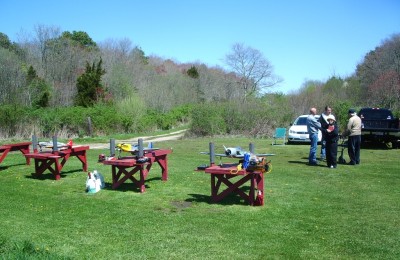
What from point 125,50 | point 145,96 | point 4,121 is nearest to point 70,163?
point 4,121

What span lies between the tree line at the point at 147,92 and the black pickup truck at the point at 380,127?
193 inches

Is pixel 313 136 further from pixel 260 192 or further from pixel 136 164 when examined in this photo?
pixel 136 164

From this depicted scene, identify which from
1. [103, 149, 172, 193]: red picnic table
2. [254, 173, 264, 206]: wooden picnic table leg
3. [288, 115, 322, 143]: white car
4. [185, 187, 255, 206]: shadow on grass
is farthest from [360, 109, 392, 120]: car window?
[254, 173, 264, 206]: wooden picnic table leg

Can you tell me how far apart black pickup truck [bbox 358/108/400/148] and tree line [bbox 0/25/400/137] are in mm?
4891

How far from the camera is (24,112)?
24.9 m

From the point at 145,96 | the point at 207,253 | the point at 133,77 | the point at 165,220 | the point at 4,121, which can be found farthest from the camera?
the point at 133,77

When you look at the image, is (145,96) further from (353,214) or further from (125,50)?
(353,214)

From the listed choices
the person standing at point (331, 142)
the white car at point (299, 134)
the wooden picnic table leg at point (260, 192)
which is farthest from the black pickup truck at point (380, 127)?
the wooden picnic table leg at point (260, 192)

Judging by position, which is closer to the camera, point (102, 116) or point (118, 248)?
point (118, 248)

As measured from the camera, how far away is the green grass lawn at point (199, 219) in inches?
214

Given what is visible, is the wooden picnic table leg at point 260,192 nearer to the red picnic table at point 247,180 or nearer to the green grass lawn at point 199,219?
the red picnic table at point 247,180

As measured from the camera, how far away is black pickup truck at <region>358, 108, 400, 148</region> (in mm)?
17688

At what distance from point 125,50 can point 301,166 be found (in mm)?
48493

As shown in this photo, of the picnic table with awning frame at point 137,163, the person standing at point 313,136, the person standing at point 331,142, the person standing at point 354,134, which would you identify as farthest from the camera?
the person standing at point 313,136
